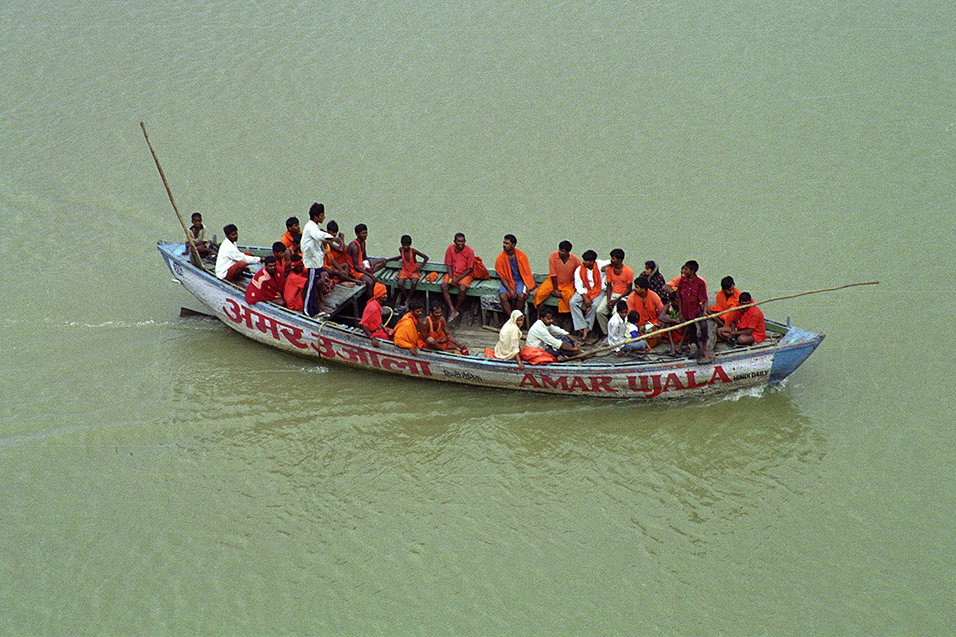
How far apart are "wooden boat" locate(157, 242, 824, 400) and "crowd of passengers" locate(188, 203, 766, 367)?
0.53 ft

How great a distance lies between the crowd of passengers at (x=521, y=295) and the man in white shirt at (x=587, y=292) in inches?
0.5

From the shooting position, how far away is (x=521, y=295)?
10.4 meters

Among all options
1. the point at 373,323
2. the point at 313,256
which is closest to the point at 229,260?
the point at 313,256

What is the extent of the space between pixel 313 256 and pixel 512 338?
261 cm

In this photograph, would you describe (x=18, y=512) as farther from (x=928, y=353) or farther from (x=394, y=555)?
(x=928, y=353)

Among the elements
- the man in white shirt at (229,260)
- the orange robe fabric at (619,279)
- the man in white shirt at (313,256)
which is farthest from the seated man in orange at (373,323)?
the orange robe fabric at (619,279)

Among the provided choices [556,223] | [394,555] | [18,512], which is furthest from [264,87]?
[394,555]

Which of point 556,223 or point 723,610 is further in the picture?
point 556,223

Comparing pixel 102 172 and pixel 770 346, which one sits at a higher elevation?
pixel 102 172

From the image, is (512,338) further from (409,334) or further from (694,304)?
(694,304)

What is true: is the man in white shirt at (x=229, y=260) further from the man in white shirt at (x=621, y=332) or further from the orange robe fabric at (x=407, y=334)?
the man in white shirt at (x=621, y=332)

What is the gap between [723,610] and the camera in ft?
24.9

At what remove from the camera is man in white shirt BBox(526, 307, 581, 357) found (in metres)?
9.83

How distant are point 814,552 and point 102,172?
12246 mm
